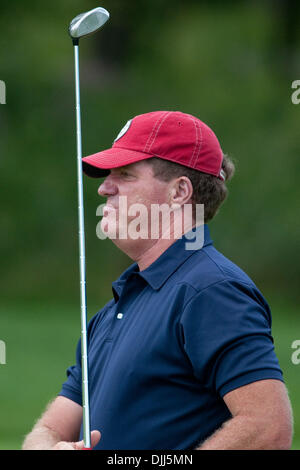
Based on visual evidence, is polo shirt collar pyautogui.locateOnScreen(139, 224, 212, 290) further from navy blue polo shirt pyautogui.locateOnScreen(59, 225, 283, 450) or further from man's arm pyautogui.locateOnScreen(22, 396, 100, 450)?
man's arm pyautogui.locateOnScreen(22, 396, 100, 450)

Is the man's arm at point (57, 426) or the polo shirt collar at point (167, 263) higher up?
the polo shirt collar at point (167, 263)

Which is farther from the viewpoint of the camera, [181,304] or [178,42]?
[178,42]

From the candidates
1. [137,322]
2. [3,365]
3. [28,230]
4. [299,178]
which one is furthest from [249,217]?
[137,322]

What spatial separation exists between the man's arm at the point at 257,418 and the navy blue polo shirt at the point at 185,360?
0.09 ft

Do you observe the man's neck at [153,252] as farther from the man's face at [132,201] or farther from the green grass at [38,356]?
the green grass at [38,356]

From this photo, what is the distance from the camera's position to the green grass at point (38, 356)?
9062mm

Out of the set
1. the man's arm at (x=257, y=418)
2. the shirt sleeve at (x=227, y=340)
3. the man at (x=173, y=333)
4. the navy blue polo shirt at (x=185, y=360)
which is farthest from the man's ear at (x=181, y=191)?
the man's arm at (x=257, y=418)

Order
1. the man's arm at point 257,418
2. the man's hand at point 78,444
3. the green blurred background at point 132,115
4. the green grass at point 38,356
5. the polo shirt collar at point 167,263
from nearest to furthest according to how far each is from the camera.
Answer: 1. the man's arm at point 257,418
2. the man's hand at point 78,444
3. the polo shirt collar at point 167,263
4. the green grass at point 38,356
5. the green blurred background at point 132,115

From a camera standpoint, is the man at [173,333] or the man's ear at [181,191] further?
the man's ear at [181,191]

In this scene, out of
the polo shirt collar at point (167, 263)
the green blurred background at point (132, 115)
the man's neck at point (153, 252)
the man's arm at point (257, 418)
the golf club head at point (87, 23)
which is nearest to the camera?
the man's arm at point (257, 418)

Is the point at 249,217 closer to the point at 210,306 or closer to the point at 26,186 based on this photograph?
the point at 26,186

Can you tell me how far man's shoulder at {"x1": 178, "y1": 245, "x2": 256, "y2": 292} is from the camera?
2262 mm

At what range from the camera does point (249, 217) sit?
20.3m
